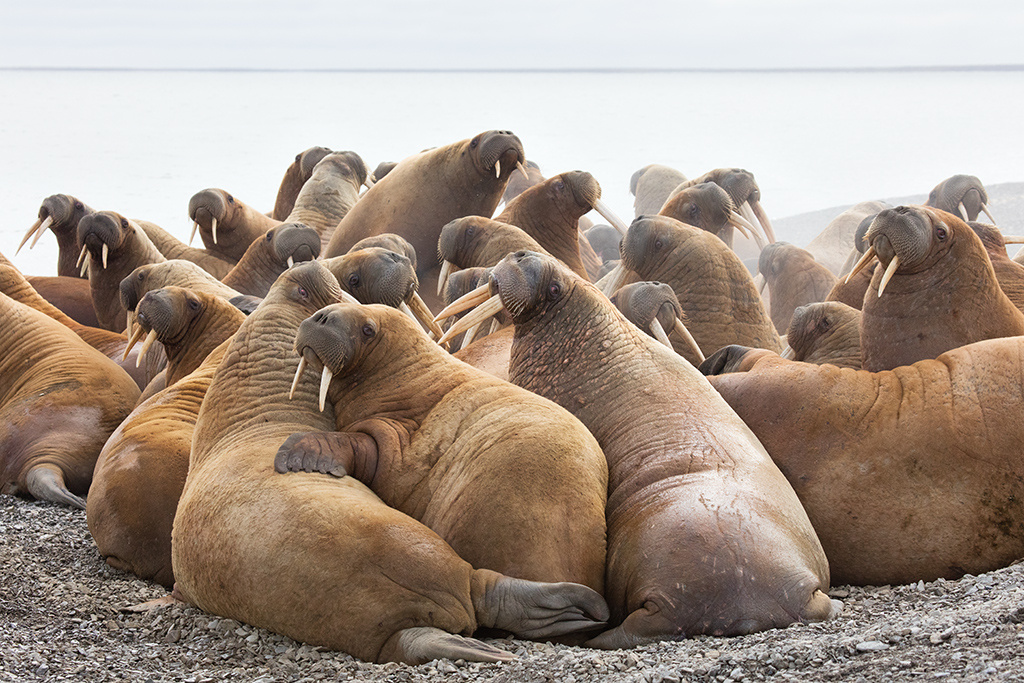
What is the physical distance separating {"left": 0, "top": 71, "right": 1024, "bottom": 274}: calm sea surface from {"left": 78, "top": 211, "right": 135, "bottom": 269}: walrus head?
4263 mm

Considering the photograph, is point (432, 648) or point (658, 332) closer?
point (432, 648)

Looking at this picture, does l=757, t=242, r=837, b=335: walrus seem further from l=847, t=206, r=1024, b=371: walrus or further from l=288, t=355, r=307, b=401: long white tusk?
l=288, t=355, r=307, b=401: long white tusk

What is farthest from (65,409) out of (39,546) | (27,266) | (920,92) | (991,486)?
(920,92)

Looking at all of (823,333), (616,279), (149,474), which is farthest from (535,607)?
(616,279)

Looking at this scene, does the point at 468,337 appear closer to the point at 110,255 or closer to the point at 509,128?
the point at 110,255

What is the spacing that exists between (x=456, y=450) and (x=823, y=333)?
229 cm

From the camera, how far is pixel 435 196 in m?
6.86

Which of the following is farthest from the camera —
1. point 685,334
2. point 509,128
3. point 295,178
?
point 509,128

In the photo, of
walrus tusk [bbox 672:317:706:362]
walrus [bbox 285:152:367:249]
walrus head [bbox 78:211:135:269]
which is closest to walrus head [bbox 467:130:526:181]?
walrus [bbox 285:152:367:249]

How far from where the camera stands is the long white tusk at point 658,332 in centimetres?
466

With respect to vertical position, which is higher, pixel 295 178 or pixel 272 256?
pixel 295 178

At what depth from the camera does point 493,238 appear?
5758 mm

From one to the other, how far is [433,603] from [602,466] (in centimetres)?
77

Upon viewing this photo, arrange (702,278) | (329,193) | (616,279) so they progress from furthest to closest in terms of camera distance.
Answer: (329,193)
(616,279)
(702,278)
